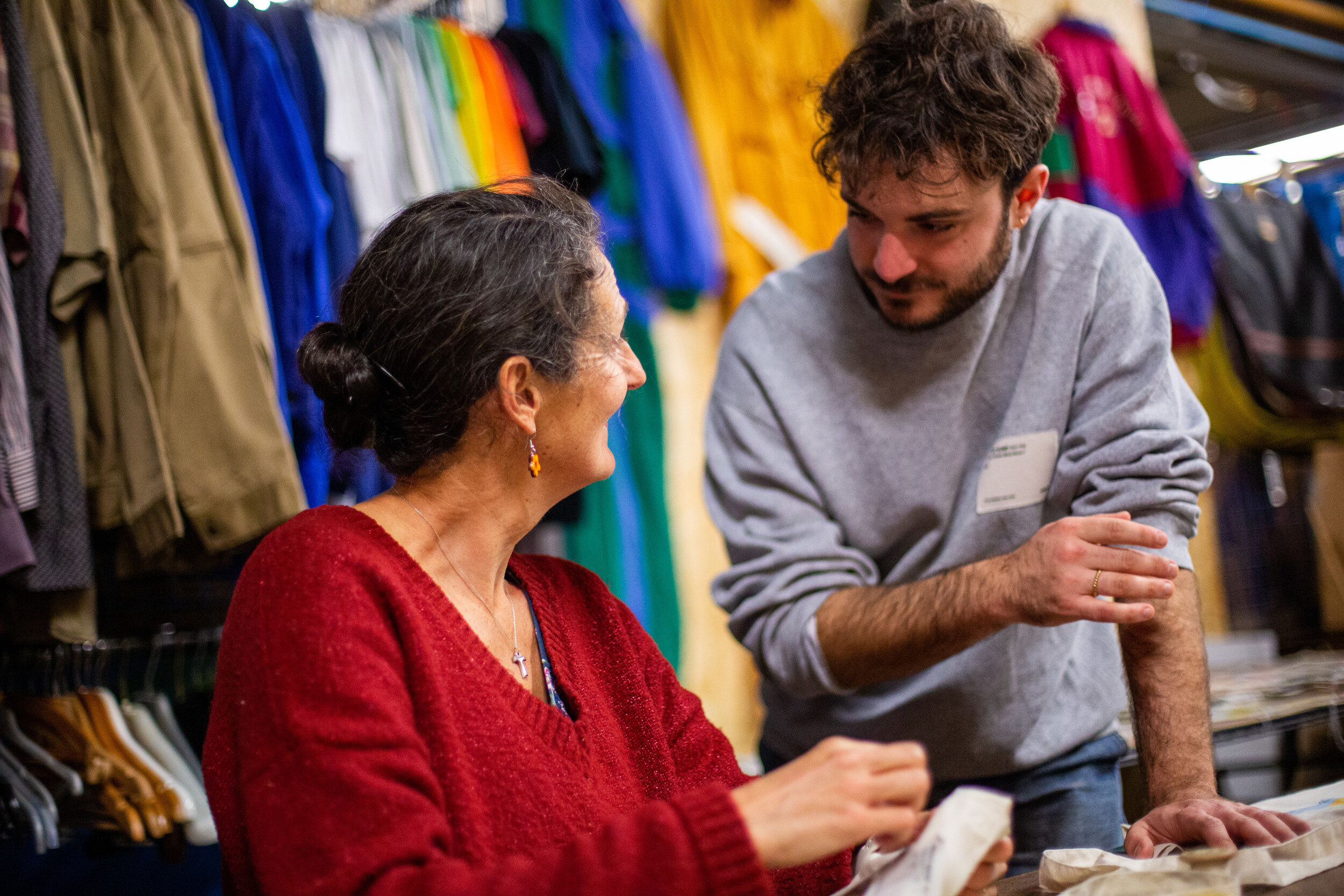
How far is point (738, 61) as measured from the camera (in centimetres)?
321

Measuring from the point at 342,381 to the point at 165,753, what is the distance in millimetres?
1248

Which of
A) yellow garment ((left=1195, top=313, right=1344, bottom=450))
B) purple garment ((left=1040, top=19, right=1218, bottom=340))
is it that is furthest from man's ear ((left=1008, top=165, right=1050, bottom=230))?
yellow garment ((left=1195, top=313, right=1344, bottom=450))

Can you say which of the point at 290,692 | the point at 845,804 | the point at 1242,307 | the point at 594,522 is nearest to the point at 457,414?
the point at 290,692

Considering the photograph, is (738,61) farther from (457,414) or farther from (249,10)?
(457,414)

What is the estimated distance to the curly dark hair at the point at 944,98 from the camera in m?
1.48

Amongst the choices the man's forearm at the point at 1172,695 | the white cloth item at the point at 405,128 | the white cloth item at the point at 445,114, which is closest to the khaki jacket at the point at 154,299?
the white cloth item at the point at 405,128

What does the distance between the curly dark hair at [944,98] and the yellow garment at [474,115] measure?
123cm

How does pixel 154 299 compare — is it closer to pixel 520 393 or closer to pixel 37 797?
pixel 37 797

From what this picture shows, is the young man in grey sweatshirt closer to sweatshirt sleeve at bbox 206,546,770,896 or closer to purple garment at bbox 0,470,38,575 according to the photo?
sweatshirt sleeve at bbox 206,546,770,896

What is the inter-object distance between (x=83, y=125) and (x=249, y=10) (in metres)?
0.54

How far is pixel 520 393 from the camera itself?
1.22m

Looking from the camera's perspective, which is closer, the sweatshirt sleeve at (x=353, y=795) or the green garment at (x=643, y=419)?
the sweatshirt sleeve at (x=353, y=795)

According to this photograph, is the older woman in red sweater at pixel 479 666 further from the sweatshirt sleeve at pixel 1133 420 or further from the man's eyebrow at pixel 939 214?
the sweatshirt sleeve at pixel 1133 420

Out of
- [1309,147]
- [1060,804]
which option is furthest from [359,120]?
[1309,147]
